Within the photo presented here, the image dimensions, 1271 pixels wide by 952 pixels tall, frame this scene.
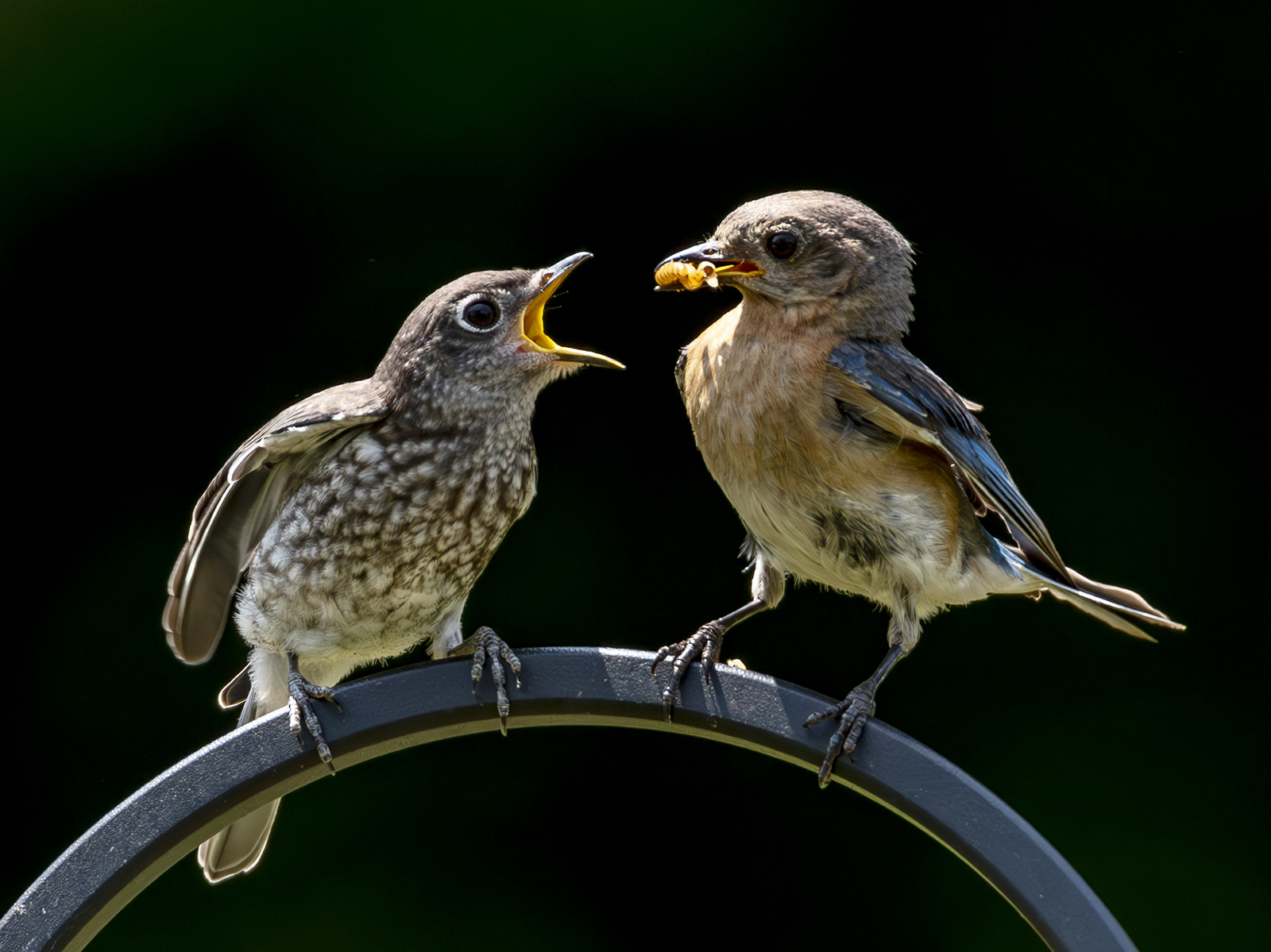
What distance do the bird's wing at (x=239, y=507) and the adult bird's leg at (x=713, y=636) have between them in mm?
500

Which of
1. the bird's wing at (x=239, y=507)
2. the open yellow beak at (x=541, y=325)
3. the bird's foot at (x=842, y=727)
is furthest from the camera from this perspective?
the open yellow beak at (x=541, y=325)

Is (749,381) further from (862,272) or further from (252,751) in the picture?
(252,751)

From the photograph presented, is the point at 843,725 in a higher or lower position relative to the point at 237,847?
higher

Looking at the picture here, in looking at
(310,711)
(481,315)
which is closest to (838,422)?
(481,315)

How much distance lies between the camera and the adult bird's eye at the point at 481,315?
5.90 ft

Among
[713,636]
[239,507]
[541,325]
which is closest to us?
[713,636]

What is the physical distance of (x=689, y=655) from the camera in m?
1.44

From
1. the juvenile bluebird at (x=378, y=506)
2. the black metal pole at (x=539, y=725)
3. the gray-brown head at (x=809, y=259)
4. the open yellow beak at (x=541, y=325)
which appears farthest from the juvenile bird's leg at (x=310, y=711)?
the gray-brown head at (x=809, y=259)

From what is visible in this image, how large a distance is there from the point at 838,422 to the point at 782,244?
0.23 meters

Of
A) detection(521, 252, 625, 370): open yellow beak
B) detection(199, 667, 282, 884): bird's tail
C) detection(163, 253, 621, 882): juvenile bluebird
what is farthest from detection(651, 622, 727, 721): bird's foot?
detection(199, 667, 282, 884): bird's tail

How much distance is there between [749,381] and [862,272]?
21 cm

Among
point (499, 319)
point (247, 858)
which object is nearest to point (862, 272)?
point (499, 319)

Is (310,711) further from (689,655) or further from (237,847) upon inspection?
(237,847)

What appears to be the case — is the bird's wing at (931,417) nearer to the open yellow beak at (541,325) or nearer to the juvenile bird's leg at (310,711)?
the open yellow beak at (541,325)
